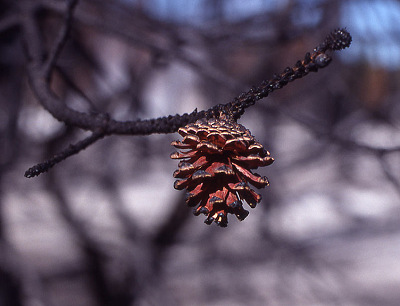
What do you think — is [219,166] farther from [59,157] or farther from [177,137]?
[177,137]

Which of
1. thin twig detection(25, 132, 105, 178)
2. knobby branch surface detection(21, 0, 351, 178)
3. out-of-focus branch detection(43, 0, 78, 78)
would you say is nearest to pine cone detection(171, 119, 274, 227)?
knobby branch surface detection(21, 0, 351, 178)

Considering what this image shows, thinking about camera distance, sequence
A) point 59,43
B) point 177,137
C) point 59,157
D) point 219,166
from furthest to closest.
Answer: point 177,137
point 59,43
point 59,157
point 219,166

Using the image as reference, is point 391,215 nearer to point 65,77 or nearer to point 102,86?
point 102,86

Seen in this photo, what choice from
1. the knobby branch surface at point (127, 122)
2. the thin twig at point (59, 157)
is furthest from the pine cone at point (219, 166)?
the thin twig at point (59, 157)

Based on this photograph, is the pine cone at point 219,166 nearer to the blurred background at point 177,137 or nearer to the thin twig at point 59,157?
the thin twig at point 59,157

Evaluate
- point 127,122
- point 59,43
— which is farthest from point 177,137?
point 127,122

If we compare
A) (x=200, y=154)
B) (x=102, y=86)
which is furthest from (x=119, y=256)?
(x=200, y=154)
